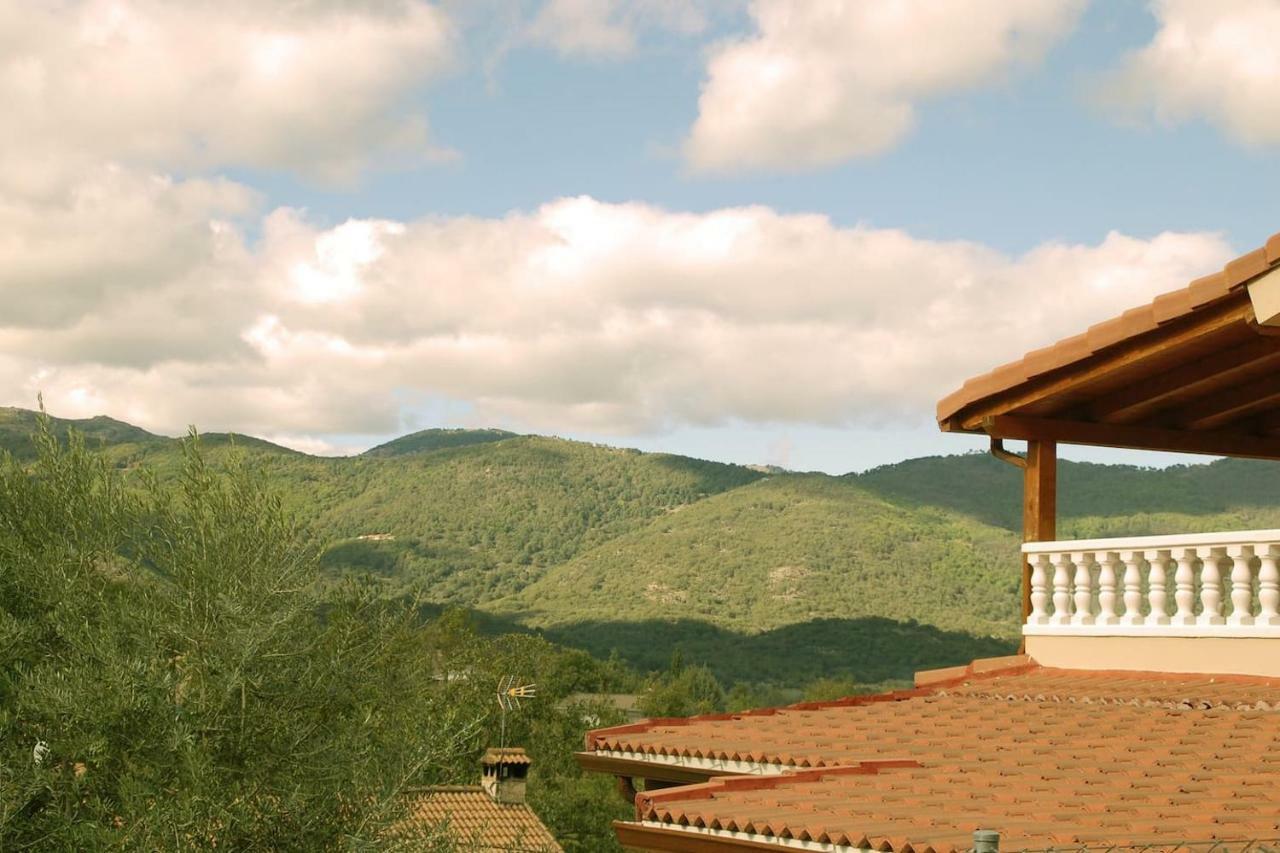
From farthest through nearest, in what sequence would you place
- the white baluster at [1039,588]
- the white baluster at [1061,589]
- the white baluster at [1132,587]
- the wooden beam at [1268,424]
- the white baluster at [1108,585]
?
the wooden beam at [1268,424], the white baluster at [1039,588], the white baluster at [1061,589], the white baluster at [1108,585], the white baluster at [1132,587]

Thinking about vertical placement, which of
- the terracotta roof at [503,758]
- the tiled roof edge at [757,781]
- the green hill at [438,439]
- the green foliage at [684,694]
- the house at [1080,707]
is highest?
the green hill at [438,439]

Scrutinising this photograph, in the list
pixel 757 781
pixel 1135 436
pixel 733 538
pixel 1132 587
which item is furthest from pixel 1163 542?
pixel 733 538

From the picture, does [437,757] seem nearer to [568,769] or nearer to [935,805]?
[935,805]

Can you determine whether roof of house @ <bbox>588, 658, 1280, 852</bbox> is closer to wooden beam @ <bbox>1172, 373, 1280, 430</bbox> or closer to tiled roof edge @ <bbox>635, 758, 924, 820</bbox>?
tiled roof edge @ <bbox>635, 758, 924, 820</bbox>

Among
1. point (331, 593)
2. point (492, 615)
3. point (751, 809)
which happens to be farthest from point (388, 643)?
point (492, 615)

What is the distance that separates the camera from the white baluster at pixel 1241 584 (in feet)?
25.4

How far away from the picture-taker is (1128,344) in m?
8.34

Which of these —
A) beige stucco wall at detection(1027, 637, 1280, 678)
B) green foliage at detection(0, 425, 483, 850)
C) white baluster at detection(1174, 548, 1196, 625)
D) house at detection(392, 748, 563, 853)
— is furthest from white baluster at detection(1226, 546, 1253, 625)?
house at detection(392, 748, 563, 853)

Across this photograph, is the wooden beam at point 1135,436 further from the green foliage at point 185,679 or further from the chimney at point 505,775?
the chimney at point 505,775

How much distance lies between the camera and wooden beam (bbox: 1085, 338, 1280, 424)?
8.21 metres

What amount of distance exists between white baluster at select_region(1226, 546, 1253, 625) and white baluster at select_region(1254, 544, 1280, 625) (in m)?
0.09

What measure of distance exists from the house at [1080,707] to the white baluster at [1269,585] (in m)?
0.02

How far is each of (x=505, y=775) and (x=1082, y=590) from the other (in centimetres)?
2282

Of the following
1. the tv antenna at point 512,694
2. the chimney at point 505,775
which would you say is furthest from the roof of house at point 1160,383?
the tv antenna at point 512,694
